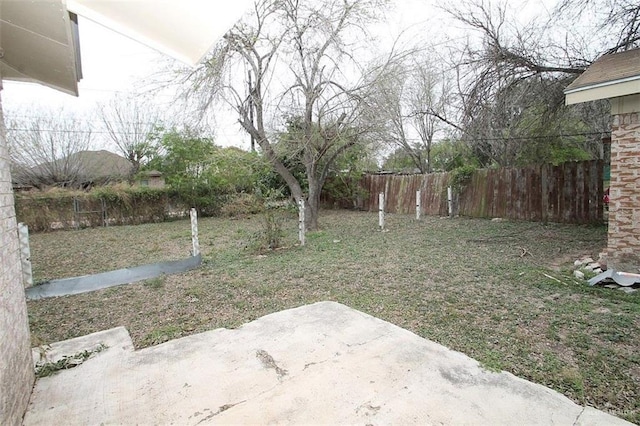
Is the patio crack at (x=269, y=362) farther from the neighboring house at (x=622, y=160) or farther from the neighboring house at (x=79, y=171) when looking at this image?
the neighboring house at (x=79, y=171)

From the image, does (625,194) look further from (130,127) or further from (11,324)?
(130,127)

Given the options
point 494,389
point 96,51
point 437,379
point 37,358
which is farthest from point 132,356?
point 96,51

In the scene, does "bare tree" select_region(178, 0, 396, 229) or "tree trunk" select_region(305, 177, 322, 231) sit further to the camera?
"tree trunk" select_region(305, 177, 322, 231)

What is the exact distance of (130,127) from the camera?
18.8 meters

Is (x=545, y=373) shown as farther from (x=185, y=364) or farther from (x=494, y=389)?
(x=185, y=364)

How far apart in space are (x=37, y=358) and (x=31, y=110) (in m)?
17.3

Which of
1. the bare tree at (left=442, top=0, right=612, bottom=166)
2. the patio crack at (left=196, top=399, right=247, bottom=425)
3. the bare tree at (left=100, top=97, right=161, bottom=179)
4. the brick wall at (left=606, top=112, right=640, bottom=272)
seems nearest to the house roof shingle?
the brick wall at (left=606, top=112, right=640, bottom=272)

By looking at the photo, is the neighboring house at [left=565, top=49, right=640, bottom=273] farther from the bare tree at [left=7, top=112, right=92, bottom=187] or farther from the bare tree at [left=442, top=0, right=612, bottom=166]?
the bare tree at [left=7, top=112, right=92, bottom=187]

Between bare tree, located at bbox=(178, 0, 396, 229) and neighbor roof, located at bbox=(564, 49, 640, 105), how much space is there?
393cm

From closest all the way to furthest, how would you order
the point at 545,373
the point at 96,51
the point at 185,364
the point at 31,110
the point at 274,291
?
the point at 545,373, the point at 185,364, the point at 274,291, the point at 96,51, the point at 31,110

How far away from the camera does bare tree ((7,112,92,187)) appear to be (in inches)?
599

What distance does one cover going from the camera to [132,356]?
8.79 feet

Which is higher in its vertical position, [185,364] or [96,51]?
[96,51]

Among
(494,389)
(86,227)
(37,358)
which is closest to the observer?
(494,389)
